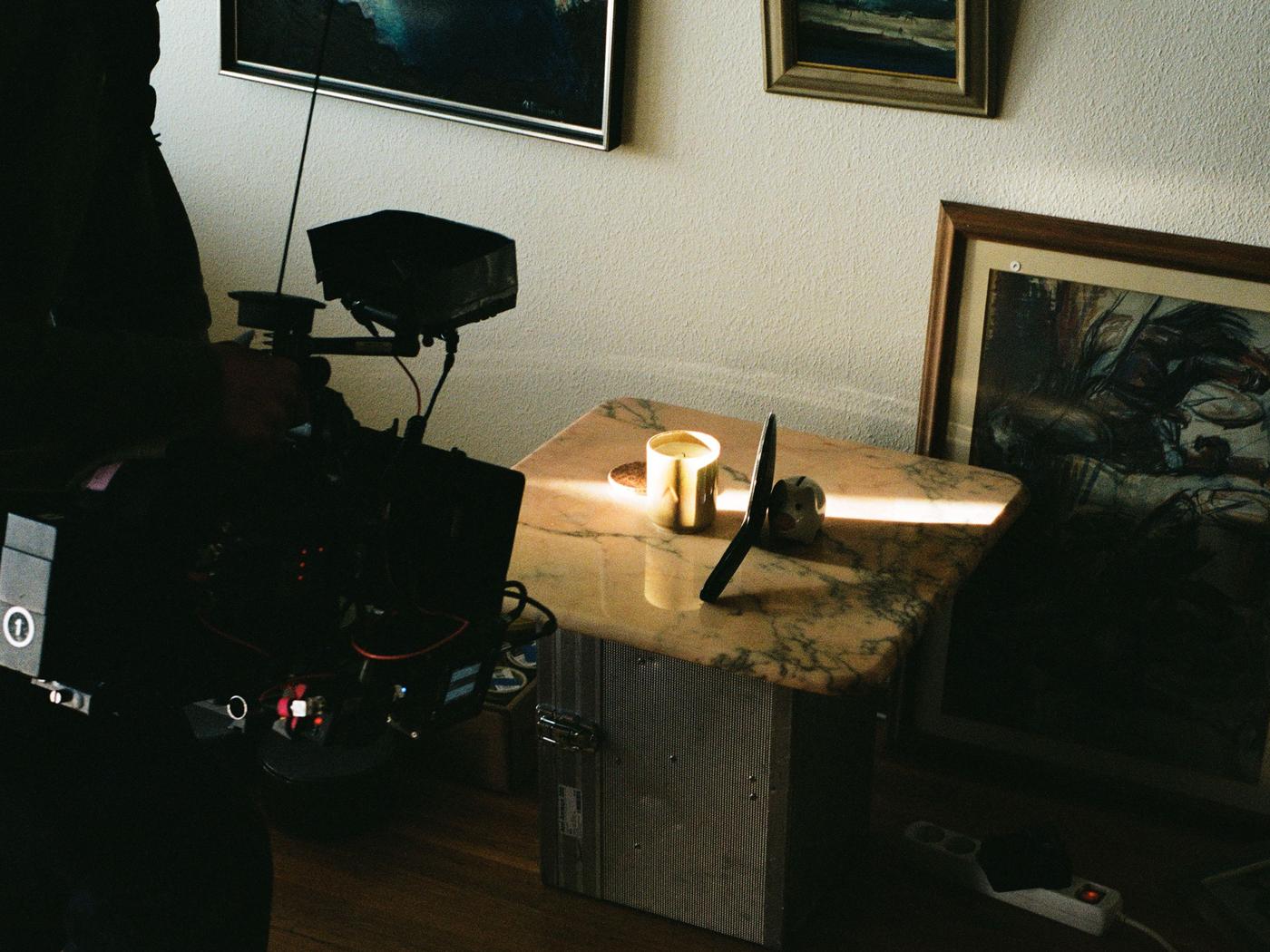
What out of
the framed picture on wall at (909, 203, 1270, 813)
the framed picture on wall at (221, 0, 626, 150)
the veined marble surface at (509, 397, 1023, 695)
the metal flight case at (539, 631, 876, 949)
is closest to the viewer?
the veined marble surface at (509, 397, 1023, 695)

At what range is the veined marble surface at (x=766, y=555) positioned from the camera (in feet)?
5.35

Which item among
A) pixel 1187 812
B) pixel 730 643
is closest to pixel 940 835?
pixel 1187 812

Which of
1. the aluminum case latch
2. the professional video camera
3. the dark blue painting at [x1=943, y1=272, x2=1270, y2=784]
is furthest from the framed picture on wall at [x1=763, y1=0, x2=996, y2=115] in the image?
the aluminum case latch

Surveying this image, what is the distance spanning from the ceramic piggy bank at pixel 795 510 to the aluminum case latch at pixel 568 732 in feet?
1.17

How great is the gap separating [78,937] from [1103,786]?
57.4 inches

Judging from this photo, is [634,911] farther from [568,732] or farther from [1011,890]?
[1011,890]

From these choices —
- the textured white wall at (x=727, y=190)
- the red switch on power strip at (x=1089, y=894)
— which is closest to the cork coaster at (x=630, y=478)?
the textured white wall at (x=727, y=190)

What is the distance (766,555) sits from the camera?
1823 mm

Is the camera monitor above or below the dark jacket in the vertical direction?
below

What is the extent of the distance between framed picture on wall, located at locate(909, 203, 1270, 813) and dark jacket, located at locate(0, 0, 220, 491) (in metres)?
1.10

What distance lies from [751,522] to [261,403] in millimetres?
652

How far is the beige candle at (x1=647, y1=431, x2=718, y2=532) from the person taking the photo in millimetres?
1821

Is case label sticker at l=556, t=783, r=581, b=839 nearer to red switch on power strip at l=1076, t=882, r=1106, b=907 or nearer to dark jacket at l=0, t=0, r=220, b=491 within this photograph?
red switch on power strip at l=1076, t=882, r=1106, b=907

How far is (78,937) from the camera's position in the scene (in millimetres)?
1488
